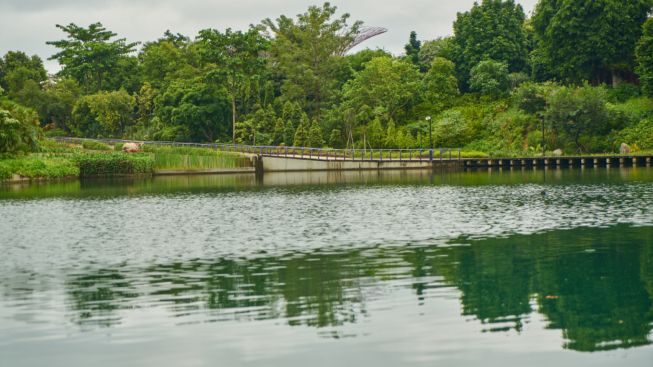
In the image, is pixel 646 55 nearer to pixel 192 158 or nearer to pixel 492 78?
pixel 492 78

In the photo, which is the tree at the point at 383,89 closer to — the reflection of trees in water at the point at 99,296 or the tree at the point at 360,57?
the tree at the point at 360,57

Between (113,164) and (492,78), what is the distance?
144 feet

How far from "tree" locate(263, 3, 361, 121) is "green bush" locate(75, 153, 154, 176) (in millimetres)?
26691

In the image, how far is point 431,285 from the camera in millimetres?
19266

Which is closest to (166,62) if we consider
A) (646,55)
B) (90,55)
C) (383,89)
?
(90,55)

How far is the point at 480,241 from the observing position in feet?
87.9

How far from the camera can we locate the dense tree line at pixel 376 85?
88.9 metres

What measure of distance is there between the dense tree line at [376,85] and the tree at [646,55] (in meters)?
0.15

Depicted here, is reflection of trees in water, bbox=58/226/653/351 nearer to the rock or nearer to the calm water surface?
the calm water surface

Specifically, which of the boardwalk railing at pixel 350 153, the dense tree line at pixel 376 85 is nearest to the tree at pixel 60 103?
the dense tree line at pixel 376 85

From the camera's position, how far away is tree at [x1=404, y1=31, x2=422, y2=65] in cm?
11925

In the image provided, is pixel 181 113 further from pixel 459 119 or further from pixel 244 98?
pixel 459 119

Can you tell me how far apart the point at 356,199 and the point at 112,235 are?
17.6 meters

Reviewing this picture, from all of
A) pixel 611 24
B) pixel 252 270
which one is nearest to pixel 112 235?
pixel 252 270
